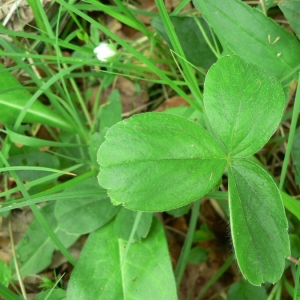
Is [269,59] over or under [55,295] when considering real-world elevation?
over

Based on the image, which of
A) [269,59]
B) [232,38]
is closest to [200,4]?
[232,38]

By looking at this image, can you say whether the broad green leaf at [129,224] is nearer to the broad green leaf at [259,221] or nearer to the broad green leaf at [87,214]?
the broad green leaf at [87,214]

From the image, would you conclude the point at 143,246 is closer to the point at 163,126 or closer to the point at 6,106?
the point at 163,126

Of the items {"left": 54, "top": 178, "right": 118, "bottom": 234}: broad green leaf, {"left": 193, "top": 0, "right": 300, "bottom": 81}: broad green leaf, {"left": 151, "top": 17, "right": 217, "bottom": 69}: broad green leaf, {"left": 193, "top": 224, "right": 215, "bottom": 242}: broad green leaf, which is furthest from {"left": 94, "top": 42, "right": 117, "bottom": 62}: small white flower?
{"left": 193, "top": 224, "right": 215, "bottom": 242}: broad green leaf

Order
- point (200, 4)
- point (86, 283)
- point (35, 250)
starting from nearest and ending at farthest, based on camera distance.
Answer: point (200, 4) < point (86, 283) < point (35, 250)

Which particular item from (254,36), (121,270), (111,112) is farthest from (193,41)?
(121,270)

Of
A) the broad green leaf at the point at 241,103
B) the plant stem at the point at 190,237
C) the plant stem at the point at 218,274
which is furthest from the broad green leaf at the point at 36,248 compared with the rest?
the broad green leaf at the point at 241,103

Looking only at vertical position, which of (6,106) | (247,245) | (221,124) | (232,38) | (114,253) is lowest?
(114,253)
